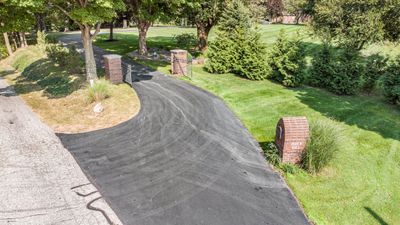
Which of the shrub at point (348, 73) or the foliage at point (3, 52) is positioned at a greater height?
the shrub at point (348, 73)

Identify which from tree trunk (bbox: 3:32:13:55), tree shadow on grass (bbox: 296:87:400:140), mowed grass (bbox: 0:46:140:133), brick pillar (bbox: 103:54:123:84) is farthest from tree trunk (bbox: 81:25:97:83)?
tree trunk (bbox: 3:32:13:55)

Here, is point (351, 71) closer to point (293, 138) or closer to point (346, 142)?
point (346, 142)

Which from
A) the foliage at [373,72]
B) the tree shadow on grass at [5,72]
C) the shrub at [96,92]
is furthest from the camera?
the tree shadow on grass at [5,72]

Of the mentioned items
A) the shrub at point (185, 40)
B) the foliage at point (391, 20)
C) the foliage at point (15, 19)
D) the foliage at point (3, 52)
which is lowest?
the foliage at point (3, 52)

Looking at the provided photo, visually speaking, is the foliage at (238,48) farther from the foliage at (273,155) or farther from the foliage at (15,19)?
the foliage at (15,19)

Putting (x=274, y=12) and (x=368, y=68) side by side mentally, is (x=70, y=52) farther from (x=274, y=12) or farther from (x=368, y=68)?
(x=274, y=12)

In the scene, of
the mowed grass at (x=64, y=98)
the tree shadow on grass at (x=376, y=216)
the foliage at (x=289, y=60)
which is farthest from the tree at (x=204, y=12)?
the tree shadow on grass at (x=376, y=216)

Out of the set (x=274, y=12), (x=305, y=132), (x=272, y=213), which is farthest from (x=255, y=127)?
(x=274, y=12)
